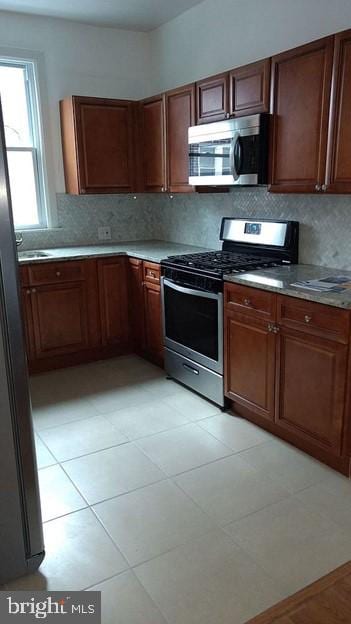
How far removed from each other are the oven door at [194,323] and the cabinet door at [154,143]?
1019 mm

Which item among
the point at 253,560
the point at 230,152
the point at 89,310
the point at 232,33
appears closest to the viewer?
the point at 253,560

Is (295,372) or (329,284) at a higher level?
(329,284)

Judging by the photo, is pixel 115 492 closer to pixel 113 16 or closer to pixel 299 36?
pixel 299 36

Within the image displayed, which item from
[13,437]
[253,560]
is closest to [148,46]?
[13,437]

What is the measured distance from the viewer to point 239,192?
139 inches

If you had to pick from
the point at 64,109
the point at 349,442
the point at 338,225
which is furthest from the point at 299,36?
the point at 349,442

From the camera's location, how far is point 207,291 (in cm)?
298

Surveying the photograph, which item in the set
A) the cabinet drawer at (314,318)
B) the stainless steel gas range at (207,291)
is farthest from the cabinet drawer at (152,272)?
the cabinet drawer at (314,318)

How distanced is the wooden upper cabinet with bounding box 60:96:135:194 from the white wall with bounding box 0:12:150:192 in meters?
0.13

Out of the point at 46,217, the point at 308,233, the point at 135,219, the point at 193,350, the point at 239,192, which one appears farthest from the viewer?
the point at 135,219

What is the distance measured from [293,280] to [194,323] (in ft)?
2.69

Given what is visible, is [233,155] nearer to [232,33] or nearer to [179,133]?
[179,133]

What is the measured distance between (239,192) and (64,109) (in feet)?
5.41

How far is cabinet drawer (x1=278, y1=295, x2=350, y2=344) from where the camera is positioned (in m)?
2.16
